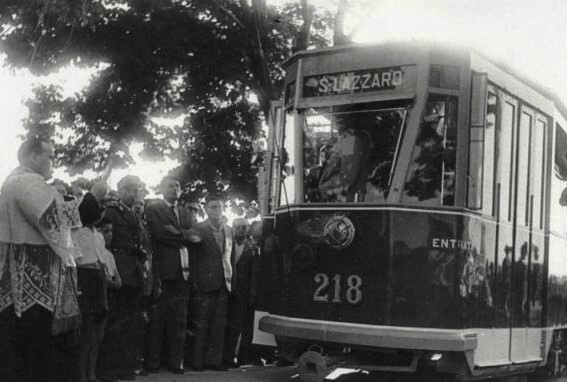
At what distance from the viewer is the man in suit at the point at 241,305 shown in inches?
464

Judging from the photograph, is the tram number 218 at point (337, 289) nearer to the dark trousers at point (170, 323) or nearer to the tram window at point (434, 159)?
the tram window at point (434, 159)

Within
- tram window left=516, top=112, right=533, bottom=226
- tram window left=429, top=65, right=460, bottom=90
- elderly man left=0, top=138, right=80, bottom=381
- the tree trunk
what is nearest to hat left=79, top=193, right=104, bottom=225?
elderly man left=0, top=138, right=80, bottom=381

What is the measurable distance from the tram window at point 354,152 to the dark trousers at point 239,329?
2612 mm

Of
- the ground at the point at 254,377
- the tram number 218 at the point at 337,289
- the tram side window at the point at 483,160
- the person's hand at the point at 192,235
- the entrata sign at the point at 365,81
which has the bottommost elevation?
the ground at the point at 254,377

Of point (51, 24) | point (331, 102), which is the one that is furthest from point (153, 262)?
point (51, 24)

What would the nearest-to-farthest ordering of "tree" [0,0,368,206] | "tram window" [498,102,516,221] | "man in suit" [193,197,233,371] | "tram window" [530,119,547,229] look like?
1. "tram window" [498,102,516,221]
2. "tram window" [530,119,547,229]
3. "man in suit" [193,197,233,371]
4. "tree" [0,0,368,206]

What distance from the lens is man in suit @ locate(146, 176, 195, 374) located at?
34.8ft

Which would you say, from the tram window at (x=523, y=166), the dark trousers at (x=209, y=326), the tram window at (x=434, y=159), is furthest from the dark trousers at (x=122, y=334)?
the tram window at (x=523, y=166)

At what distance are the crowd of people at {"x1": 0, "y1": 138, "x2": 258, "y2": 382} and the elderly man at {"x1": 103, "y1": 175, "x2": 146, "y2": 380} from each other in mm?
12

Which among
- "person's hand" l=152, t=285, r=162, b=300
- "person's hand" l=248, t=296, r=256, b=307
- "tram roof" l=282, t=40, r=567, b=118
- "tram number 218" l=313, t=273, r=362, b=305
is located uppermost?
"tram roof" l=282, t=40, r=567, b=118

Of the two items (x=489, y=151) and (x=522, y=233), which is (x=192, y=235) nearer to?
(x=489, y=151)

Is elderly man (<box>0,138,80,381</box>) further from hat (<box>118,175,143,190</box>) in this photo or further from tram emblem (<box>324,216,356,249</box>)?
hat (<box>118,175,143,190</box>)

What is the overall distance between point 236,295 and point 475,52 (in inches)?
172

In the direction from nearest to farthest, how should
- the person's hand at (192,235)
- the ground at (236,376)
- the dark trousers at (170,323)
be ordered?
the ground at (236,376), the dark trousers at (170,323), the person's hand at (192,235)
